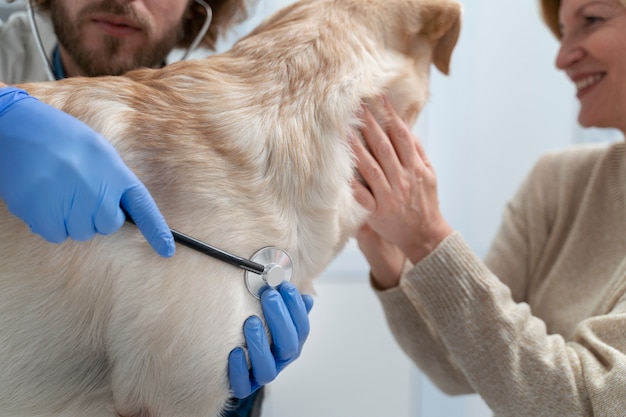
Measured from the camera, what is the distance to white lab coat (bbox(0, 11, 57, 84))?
50.5 inches

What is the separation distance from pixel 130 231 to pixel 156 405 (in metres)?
0.21

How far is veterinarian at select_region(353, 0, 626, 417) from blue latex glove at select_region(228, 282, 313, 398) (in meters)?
0.25

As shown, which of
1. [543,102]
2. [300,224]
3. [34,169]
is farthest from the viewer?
[543,102]

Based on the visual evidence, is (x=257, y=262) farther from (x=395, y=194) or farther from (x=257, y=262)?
→ (x=395, y=194)

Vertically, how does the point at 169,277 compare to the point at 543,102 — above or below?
above

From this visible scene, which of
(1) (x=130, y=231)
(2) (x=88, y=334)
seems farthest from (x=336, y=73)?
(2) (x=88, y=334)

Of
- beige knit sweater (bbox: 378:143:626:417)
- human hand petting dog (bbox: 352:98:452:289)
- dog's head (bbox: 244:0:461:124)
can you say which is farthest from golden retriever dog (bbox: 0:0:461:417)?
beige knit sweater (bbox: 378:143:626:417)

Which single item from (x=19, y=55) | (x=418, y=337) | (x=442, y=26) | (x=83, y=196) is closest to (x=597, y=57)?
(x=442, y=26)

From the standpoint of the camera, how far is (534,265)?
1.47 meters

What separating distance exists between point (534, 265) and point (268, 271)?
36.3 inches

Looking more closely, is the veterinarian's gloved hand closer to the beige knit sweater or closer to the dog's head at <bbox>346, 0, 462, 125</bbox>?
the dog's head at <bbox>346, 0, 462, 125</bbox>

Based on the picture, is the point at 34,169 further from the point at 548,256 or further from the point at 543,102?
the point at 543,102

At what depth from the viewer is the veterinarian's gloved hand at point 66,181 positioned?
676mm

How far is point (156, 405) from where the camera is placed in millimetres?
724
